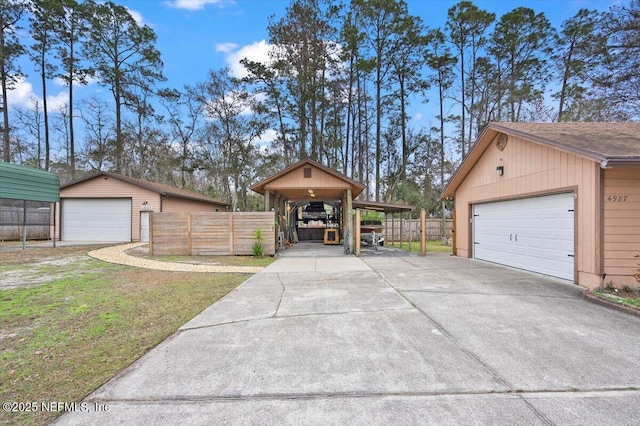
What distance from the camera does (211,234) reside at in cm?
1180

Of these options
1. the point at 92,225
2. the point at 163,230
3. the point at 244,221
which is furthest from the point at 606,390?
the point at 92,225

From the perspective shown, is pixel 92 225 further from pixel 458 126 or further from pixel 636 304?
pixel 458 126

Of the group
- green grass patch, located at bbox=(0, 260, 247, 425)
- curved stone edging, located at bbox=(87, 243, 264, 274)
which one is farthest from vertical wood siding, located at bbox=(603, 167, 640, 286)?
curved stone edging, located at bbox=(87, 243, 264, 274)

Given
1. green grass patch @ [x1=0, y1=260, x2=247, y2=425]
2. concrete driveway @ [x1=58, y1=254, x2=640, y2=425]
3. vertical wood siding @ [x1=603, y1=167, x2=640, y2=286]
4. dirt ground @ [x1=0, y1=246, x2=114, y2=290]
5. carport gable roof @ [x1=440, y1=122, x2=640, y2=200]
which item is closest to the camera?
concrete driveway @ [x1=58, y1=254, x2=640, y2=425]

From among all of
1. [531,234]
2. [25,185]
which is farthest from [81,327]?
[25,185]

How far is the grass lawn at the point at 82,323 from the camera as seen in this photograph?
8.40 ft

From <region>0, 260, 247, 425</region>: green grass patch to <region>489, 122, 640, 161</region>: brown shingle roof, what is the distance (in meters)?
7.52

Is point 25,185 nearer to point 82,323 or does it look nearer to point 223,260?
point 223,260

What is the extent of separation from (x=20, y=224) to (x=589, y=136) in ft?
82.2

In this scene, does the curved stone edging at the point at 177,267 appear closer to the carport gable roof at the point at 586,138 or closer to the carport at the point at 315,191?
the carport at the point at 315,191

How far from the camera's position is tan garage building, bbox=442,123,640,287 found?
5.93 m

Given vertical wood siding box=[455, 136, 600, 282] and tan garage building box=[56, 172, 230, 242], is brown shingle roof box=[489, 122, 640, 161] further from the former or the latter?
tan garage building box=[56, 172, 230, 242]

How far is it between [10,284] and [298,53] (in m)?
21.9

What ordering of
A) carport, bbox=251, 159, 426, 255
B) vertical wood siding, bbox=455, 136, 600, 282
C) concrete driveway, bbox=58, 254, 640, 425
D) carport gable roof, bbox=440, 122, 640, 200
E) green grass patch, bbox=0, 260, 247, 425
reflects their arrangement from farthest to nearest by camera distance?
carport, bbox=251, 159, 426, 255, vertical wood siding, bbox=455, 136, 600, 282, carport gable roof, bbox=440, 122, 640, 200, green grass patch, bbox=0, 260, 247, 425, concrete driveway, bbox=58, 254, 640, 425
